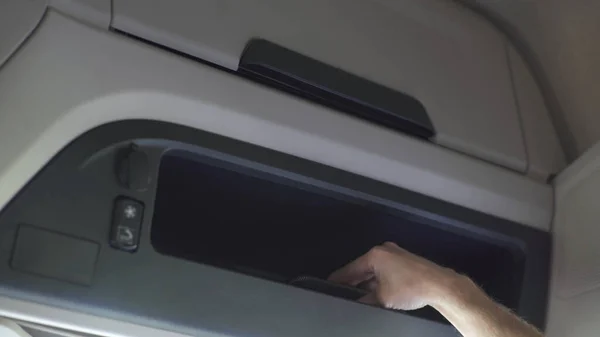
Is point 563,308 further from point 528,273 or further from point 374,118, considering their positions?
point 374,118

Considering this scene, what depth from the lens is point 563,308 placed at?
3.60 ft

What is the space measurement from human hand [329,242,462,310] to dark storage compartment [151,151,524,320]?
0.07 meters

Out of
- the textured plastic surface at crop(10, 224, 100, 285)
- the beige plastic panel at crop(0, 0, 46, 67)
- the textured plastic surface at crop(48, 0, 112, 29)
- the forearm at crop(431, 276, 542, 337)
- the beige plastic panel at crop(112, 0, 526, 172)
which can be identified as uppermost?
the beige plastic panel at crop(112, 0, 526, 172)

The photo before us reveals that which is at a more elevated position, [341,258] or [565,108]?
[565,108]

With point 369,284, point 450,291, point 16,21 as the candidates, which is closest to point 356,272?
point 369,284

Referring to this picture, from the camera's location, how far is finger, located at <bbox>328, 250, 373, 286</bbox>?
40.3 inches

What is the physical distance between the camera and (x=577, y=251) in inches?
43.5

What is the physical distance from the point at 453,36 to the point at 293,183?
0.42 m

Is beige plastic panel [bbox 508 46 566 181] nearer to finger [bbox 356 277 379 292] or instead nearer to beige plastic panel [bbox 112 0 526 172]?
beige plastic panel [bbox 112 0 526 172]

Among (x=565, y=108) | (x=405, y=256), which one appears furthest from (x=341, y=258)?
(x=565, y=108)

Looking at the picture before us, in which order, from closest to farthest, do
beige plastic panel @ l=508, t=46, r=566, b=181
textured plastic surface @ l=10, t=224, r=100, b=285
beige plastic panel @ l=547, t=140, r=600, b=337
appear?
textured plastic surface @ l=10, t=224, r=100, b=285 < beige plastic panel @ l=547, t=140, r=600, b=337 < beige plastic panel @ l=508, t=46, r=566, b=181

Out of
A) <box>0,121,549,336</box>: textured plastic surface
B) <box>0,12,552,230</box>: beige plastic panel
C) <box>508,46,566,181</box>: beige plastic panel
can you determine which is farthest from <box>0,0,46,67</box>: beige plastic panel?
<box>508,46,566,181</box>: beige plastic panel

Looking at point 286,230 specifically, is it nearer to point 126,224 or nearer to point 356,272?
point 356,272

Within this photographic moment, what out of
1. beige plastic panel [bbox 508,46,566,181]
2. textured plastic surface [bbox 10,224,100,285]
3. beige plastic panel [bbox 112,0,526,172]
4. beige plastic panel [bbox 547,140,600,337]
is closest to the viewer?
textured plastic surface [bbox 10,224,100,285]
